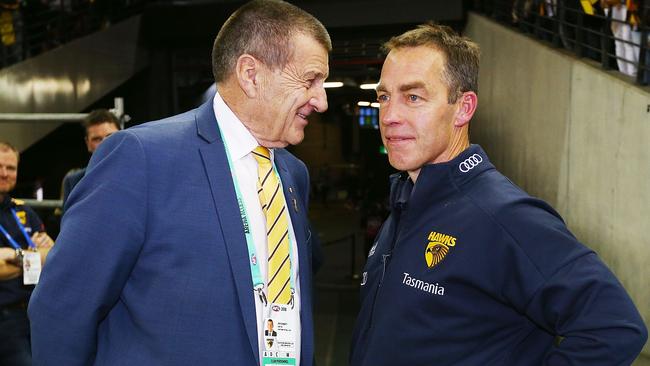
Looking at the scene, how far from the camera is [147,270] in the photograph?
1.94m

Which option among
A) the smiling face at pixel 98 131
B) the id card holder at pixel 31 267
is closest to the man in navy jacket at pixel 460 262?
the id card holder at pixel 31 267

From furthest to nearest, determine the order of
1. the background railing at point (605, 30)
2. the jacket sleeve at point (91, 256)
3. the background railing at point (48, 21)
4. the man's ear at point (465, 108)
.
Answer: the background railing at point (48, 21) → the background railing at point (605, 30) → the man's ear at point (465, 108) → the jacket sleeve at point (91, 256)

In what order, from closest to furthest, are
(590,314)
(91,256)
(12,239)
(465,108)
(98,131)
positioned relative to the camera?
(590,314), (91,256), (465,108), (12,239), (98,131)

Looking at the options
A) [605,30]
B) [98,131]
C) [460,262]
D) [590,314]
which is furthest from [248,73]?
[605,30]

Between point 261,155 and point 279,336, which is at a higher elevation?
point 261,155

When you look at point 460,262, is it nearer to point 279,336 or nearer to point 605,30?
point 279,336

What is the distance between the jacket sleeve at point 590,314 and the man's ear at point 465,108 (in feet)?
2.07

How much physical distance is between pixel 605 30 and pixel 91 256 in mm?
6348

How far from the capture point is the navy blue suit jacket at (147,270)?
1879 millimetres

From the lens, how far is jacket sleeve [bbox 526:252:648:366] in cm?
173

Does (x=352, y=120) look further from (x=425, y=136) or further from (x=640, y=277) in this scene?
(x=425, y=136)

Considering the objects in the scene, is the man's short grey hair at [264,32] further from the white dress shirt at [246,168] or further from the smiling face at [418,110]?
the smiling face at [418,110]

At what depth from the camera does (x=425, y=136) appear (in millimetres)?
2166

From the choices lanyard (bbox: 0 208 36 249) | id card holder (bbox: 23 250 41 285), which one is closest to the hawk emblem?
id card holder (bbox: 23 250 41 285)
